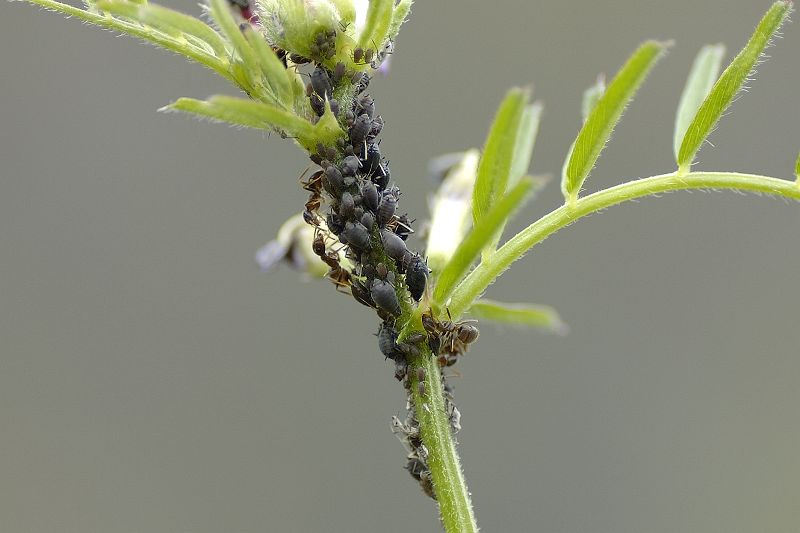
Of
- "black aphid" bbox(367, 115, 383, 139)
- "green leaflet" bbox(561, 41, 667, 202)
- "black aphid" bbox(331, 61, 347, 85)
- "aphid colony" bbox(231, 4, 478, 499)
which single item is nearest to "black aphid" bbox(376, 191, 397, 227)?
"aphid colony" bbox(231, 4, 478, 499)

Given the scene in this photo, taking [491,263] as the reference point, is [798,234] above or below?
above

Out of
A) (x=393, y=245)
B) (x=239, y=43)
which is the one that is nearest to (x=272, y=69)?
(x=239, y=43)

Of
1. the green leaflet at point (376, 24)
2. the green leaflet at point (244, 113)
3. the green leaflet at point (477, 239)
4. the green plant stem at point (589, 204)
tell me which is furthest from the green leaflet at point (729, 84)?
the green leaflet at point (244, 113)

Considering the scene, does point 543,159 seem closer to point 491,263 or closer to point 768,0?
point 768,0

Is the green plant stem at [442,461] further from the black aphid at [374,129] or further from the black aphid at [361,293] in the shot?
the black aphid at [374,129]

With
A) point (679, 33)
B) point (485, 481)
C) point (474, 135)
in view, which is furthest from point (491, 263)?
point (679, 33)

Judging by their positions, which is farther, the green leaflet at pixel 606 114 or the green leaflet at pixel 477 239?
the green leaflet at pixel 606 114
